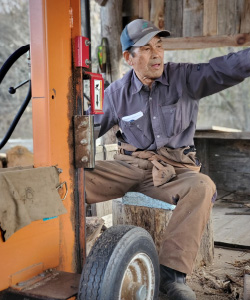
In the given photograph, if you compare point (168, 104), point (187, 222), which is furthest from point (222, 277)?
point (168, 104)

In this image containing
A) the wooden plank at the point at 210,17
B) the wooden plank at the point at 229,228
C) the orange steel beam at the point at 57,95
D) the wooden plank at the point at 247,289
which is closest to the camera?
the orange steel beam at the point at 57,95

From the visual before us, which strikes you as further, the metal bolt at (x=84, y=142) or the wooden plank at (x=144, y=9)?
the wooden plank at (x=144, y=9)

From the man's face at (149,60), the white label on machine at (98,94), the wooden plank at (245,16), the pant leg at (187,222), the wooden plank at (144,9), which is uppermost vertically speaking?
the wooden plank at (144,9)

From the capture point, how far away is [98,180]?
3295mm

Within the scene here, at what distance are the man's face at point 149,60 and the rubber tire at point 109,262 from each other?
1.56 m

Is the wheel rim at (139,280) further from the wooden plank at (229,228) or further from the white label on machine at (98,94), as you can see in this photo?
the wooden plank at (229,228)

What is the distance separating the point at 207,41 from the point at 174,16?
0.51m

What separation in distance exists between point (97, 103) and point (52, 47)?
38 cm

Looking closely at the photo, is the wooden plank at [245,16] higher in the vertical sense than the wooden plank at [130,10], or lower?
lower

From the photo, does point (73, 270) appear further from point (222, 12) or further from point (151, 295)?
point (222, 12)

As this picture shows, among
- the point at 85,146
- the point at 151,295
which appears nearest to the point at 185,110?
the point at 85,146

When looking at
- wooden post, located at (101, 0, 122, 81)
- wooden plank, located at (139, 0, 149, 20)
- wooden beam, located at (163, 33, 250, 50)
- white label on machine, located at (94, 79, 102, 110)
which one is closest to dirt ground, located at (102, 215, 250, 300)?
white label on machine, located at (94, 79, 102, 110)

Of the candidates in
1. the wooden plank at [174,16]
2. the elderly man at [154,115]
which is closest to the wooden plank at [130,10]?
the wooden plank at [174,16]

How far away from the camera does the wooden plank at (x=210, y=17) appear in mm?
4680
